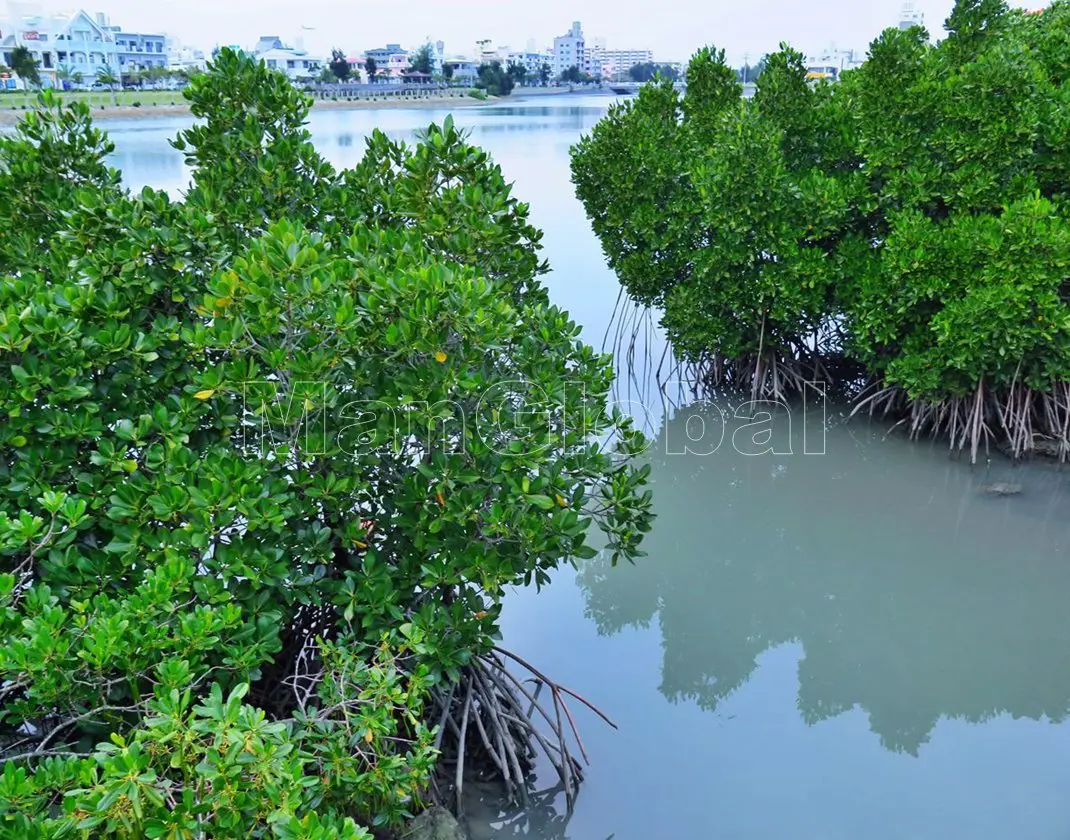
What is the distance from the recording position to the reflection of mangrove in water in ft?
13.7

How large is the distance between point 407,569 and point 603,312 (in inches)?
295

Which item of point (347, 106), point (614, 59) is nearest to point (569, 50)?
point (614, 59)

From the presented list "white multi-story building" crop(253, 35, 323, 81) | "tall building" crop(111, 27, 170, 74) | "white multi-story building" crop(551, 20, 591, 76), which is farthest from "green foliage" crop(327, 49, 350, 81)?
"white multi-story building" crop(551, 20, 591, 76)

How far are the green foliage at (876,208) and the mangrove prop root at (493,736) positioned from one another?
12.1 feet

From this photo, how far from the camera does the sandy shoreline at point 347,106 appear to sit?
102ft

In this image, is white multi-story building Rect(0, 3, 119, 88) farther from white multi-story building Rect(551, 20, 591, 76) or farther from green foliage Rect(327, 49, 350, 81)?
white multi-story building Rect(551, 20, 591, 76)

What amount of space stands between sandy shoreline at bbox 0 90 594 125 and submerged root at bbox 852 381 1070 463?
24664 mm

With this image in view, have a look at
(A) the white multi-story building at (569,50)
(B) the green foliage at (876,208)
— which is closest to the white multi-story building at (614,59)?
(A) the white multi-story building at (569,50)

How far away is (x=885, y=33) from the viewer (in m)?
7.05

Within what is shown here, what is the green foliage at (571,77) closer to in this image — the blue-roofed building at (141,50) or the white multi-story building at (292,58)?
the white multi-story building at (292,58)

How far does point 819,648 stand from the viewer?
4.48 metres

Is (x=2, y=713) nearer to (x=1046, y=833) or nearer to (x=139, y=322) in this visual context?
(x=139, y=322)

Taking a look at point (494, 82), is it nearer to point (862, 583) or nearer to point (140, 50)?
point (140, 50)

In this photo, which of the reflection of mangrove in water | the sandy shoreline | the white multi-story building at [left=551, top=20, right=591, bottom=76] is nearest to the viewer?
the reflection of mangrove in water
